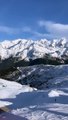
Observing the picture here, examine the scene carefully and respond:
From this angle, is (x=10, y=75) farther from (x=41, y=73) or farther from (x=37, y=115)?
(x=37, y=115)

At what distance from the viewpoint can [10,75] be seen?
461ft

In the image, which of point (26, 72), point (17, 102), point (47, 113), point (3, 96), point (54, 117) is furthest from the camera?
point (26, 72)

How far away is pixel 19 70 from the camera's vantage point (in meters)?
154

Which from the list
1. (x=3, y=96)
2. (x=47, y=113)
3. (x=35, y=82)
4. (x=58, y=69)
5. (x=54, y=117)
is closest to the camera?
(x=54, y=117)

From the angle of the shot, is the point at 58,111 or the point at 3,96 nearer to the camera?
the point at 58,111

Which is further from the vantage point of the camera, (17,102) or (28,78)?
(28,78)

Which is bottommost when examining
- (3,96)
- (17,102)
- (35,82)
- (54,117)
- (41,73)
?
(54,117)

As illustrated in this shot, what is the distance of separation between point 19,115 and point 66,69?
365ft

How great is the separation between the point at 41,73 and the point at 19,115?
115351mm

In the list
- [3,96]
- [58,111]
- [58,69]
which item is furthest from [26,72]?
[58,111]

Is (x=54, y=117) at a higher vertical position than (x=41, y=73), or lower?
lower

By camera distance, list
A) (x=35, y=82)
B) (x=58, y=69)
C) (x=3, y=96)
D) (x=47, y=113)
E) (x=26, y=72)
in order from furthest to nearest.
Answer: (x=26, y=72) → (x=58, y=69) → (x=35, y=82) → (x=3, y=96) → (x=47, y=113)

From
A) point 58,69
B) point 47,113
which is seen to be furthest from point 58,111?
point 58,69

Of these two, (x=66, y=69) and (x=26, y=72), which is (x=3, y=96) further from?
(x=26, y=72)
